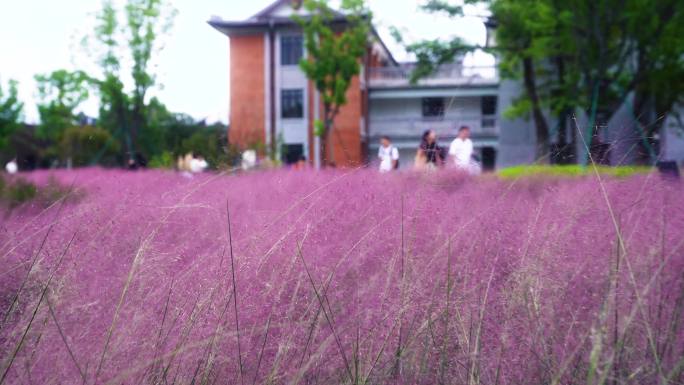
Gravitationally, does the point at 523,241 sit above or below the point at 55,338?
above

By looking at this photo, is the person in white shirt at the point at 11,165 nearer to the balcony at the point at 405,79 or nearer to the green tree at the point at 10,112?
the balcony at the point at 405,79

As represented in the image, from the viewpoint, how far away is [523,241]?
2.23m

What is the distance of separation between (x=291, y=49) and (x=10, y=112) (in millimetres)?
19500

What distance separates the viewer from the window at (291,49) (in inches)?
1270

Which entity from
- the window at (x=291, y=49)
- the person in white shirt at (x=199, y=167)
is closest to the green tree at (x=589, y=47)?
the person in white shirt at (x=199, y=167)

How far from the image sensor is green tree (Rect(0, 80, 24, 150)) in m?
40.0

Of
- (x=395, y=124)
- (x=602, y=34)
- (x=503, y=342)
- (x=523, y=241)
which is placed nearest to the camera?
(x=503, y=342)

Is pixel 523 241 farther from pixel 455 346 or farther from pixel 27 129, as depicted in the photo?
pixel 27 129

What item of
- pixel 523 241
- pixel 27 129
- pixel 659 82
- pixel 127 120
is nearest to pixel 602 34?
pixel 659 82

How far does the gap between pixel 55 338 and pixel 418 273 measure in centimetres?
105

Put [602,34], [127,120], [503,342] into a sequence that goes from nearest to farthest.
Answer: [503,342]
[602,34]
[127,120]

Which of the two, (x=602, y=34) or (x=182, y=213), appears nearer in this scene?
(x=182, y=213)

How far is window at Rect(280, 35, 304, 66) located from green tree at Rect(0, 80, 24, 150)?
1700cm

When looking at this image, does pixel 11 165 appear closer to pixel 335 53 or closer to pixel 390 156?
pixel 390 156
